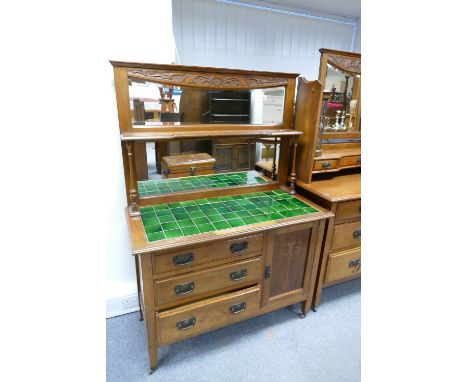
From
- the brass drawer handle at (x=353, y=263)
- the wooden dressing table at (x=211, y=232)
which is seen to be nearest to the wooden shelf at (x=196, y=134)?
the wooden dressing table at (x=211, y=232)

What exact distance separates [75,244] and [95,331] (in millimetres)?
164

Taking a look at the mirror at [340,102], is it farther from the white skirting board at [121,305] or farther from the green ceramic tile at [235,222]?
the white skirting board at [121,305]

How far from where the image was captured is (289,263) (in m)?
1.40

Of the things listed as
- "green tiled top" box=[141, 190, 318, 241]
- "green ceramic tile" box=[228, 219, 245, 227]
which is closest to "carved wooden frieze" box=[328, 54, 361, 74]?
"green tiled top" box=[141, 190, 318, 241]

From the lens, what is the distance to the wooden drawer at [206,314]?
1156 mm

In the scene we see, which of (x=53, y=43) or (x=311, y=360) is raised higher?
(x=53, y=43)

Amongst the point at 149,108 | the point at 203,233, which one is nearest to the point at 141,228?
the point at 203,233

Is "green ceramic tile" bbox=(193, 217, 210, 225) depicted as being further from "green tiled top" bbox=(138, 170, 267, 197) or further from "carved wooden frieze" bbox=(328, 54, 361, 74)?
"carved wooden frieze" bbox=(328, 54, 361, 74)

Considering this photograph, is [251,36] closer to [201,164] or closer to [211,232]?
[201,164]

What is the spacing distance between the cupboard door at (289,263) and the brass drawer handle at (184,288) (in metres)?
0.40

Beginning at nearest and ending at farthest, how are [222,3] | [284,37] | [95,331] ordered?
[95,331] → [222,3] → [284,37]

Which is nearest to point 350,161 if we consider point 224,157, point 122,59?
point 224,157
